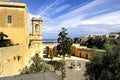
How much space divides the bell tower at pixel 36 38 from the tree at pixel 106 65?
19.2m

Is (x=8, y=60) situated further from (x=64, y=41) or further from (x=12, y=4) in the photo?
(x=64, y=41)

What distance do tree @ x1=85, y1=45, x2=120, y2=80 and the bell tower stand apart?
62.9 ft

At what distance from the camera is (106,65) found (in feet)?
52.8

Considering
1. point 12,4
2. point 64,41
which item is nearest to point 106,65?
point 12,4

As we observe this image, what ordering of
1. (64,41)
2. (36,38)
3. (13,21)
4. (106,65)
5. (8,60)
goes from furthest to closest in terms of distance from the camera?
(64,41), (36,38), (13,21), (8,60), (106,65)

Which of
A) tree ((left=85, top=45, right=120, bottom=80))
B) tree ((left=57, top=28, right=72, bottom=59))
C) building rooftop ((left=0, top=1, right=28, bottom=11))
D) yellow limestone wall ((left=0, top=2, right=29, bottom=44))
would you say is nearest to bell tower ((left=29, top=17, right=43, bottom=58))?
tree ((left=57, top=28, right=72, bottom=59))

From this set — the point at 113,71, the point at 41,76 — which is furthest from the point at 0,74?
the point at 113,71

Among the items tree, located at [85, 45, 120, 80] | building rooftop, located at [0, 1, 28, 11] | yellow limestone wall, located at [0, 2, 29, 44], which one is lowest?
tree, located at [85, 45, 120, 80]

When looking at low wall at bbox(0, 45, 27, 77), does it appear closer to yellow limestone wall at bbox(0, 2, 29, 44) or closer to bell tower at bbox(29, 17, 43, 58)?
yellow limestone wall at bbox(0, 2, 29, 44)

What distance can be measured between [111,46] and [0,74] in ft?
25.4

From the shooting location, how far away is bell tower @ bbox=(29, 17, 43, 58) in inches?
1400

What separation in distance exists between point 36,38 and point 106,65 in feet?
68.8

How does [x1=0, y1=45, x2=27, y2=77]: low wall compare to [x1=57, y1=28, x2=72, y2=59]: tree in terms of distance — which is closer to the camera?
[x1=0, y1=45, x2=27, y2=77]: low wall

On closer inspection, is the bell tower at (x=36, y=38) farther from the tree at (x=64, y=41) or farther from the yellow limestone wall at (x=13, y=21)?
the yellow limestone wall at (x=13, y=21)
